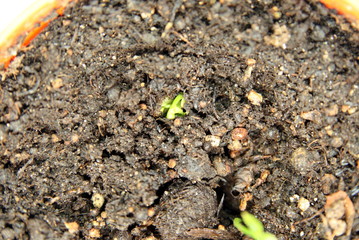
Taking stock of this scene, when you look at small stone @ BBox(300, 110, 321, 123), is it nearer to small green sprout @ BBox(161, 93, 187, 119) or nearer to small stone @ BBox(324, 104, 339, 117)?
small stone @ BBox(324, 104, 339, 117)

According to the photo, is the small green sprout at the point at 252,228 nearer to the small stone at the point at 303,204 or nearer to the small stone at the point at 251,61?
the small stone at the point at 303,204

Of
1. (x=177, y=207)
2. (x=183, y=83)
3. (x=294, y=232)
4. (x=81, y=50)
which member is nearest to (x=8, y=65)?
(x=81, y=50)

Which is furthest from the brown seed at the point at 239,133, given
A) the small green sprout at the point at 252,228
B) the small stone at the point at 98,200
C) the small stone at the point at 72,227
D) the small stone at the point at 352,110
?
the small stone at the point at 72,227

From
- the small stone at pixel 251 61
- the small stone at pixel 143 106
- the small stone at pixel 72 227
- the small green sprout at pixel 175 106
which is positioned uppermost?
the small stone at pixel 251 61

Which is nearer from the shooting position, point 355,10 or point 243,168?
point 355,10

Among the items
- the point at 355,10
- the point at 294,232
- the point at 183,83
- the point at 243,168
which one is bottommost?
the point at 294,232

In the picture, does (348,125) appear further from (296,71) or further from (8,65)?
(8,65)

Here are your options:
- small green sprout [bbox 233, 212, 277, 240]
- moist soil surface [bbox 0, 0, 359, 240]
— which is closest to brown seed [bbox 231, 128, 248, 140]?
moist soil surface [bbox 0, 0, 359, 240]

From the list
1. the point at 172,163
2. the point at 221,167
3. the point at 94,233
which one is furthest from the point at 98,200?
the point at 221,167
